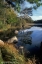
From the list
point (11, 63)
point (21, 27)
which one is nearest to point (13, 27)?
point (21, 27)

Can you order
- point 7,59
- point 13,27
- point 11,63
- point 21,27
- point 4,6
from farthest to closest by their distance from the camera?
point 21,27 < point 13,27 < point 4,6 < point 7,59 < point 11,63

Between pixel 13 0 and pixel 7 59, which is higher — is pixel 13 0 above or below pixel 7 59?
above

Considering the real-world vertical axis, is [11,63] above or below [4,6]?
below

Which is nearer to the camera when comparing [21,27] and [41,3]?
[41,3]

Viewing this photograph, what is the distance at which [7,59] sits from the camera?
977 cm

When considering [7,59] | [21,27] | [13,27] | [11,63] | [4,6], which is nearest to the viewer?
[11,63]

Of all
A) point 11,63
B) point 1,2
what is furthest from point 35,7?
point 11,63

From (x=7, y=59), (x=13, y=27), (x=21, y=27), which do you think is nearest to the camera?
(x=7, y=59)

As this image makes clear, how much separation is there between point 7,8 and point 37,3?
1825 mm

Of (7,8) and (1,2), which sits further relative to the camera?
(7,8)

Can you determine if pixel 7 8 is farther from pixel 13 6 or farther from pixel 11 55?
pixel 11 55

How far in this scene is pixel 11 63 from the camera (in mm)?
8656

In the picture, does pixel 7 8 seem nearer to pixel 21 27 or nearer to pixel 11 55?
pixel 11 55

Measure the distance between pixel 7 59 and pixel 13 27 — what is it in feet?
91.0
